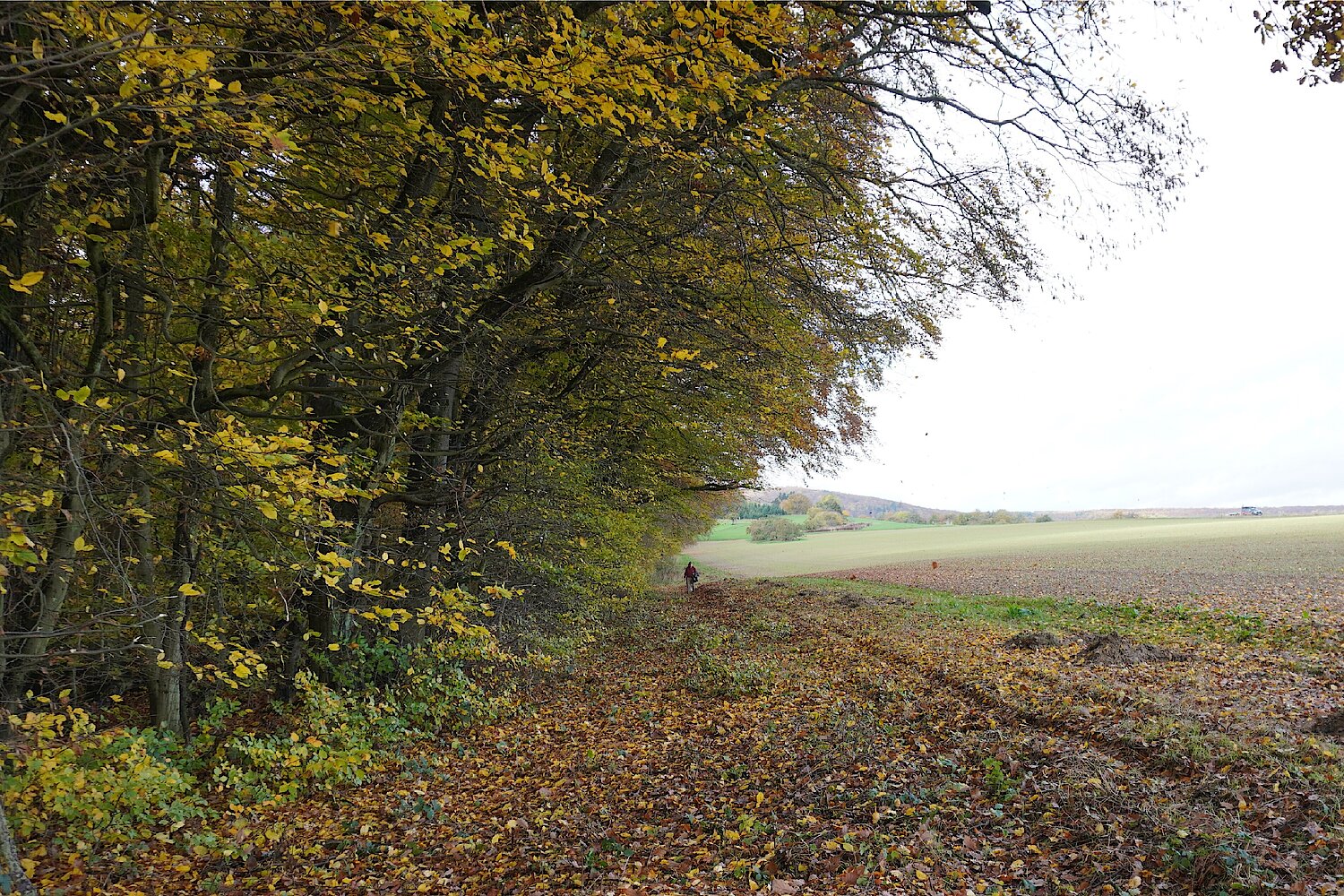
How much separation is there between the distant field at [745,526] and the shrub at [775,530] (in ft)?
9.57

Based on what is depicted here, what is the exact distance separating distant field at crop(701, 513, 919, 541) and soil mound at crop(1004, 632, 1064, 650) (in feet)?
223

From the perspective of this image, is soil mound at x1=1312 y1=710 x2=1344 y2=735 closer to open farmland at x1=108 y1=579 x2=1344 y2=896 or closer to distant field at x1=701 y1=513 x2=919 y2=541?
open farmland at x1=108 y1=579 x2=1344 y2=896

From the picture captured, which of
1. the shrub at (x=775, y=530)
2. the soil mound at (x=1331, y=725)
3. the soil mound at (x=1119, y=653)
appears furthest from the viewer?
the shrub at (x=775, y=530)

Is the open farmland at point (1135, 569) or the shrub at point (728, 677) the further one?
the open farmland at point (1135, 569)

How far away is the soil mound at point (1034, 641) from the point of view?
32.4 ft

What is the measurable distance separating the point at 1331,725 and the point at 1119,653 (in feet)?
10.7

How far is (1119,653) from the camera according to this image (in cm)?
873

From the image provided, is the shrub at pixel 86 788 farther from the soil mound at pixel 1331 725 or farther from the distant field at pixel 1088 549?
the distant field at pixel 1088 549

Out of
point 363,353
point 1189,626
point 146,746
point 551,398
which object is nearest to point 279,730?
point 146,746

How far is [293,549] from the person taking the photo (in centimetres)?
661

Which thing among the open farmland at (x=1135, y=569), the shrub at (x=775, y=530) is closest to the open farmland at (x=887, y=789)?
the open farmland at (x=1135, y=569)

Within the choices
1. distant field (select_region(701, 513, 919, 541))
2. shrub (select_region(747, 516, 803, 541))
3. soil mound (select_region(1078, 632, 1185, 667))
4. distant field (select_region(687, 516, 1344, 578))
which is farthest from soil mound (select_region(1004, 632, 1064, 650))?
distant field (select_region(701, 513, 919, 541))

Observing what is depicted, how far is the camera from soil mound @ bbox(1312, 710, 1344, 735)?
5.44 metres

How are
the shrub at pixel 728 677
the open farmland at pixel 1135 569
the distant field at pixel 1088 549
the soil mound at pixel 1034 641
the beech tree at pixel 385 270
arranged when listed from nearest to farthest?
the beech tree at pixel 385 270 < the shrub at pixel 728 677 < the soil mound at pixel 1034 641 < the open farmland at pixel 1135 569 < the distant field at pixel 1088 549
